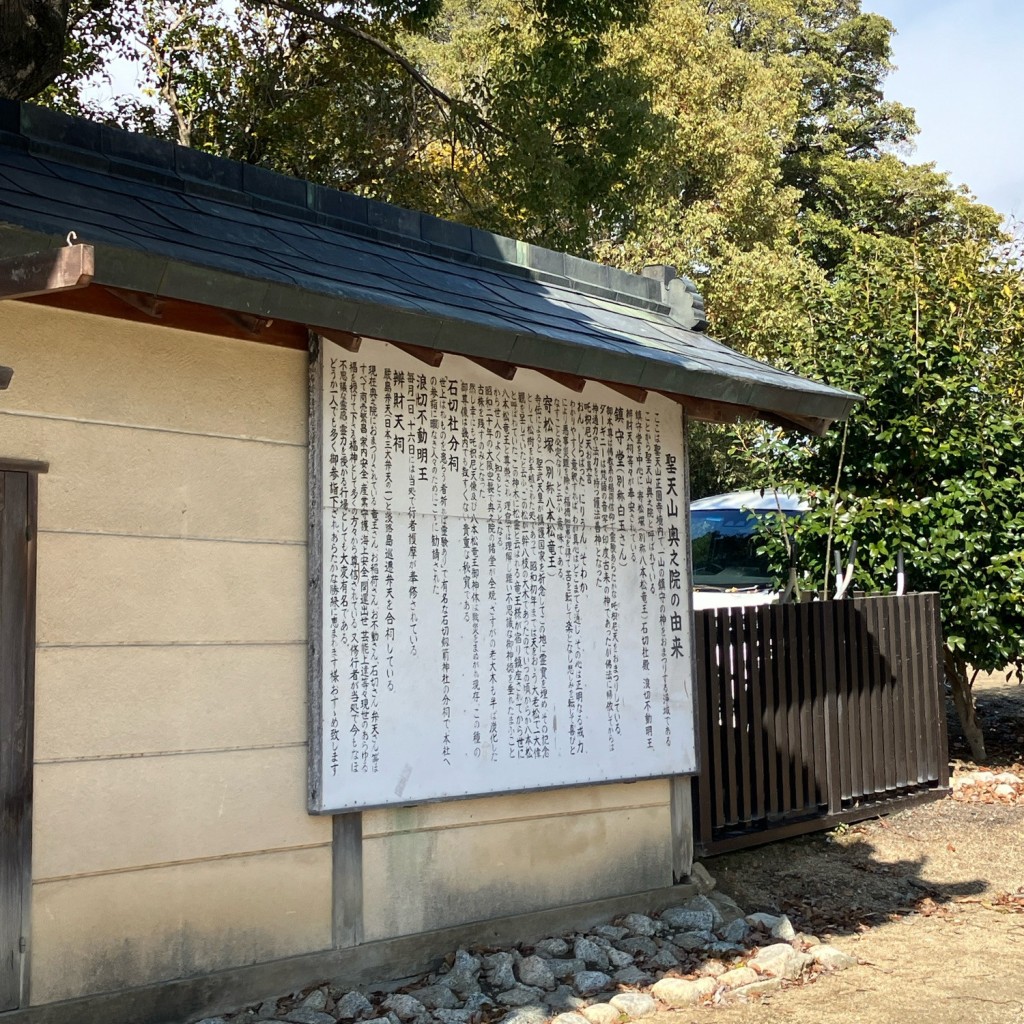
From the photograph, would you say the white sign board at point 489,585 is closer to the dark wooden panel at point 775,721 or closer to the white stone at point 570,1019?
the white stone at point 570,1019

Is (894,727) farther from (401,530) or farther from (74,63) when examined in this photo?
(74,63)

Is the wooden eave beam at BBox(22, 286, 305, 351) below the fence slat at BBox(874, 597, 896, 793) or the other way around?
the other way around

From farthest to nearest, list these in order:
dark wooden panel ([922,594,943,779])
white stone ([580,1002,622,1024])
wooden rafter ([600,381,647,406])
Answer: dark wooden panel ([922,594,943,779]) < wooden rafter ([600,381,647,406]) < white stone ([580,1002,622,1024])

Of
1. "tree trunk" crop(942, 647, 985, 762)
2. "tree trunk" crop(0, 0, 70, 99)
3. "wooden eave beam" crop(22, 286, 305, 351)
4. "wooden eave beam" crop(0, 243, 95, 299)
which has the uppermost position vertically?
"tree trunk" crop(0, 0, 70, 99)

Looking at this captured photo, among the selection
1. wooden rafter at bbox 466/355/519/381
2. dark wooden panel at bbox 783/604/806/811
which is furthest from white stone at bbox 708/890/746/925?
wooden rafter at bbox 466/355/519/381

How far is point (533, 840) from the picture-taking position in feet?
19.9

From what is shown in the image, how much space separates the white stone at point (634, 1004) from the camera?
16.9 ft

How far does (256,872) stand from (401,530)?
1.65 m

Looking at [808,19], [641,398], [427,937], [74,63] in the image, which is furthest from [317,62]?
[808,19]

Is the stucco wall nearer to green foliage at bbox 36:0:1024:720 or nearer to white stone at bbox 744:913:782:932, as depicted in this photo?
white stone at bbox 744:913:782:932

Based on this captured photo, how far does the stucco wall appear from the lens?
443cm

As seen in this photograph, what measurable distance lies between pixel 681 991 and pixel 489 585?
2.09 metres

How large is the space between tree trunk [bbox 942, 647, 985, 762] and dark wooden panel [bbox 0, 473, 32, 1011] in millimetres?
Answer: 8623

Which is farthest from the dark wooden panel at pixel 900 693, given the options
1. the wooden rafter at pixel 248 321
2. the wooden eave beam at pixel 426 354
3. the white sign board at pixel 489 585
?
the wooden rafter at pixel 248 321
